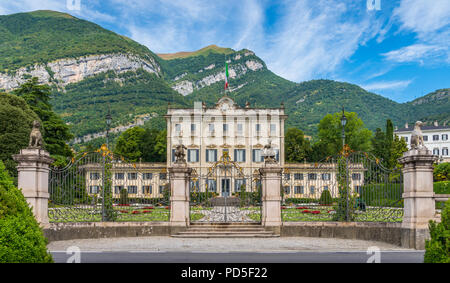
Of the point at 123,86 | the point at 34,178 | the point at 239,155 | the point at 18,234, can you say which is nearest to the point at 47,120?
the point at 239,155

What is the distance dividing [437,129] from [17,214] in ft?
342

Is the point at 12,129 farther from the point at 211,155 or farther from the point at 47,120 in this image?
the point at 211,155

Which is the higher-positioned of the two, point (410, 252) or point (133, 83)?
point (133, 83)

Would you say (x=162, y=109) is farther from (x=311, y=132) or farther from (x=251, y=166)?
(x=251, y=166)

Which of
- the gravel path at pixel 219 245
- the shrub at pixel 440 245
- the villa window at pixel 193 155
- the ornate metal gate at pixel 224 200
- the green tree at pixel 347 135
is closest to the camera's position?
the shrub at pixel 440 245

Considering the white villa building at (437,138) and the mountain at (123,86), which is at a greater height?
the mountain at (123,86)

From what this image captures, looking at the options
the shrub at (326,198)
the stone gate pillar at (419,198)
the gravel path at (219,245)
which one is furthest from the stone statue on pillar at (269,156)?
the stone gate pillar at (419,198)

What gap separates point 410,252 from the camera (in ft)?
37.1

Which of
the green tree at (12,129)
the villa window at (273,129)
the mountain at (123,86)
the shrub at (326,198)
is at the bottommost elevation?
the shrub at (326,198)

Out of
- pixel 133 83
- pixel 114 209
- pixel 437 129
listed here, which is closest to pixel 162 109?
pixel 133 83

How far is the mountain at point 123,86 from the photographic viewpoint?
115m

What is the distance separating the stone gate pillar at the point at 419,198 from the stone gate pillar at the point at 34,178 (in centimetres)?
1169

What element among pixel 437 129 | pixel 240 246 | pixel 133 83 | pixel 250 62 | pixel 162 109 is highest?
pixel 250 62

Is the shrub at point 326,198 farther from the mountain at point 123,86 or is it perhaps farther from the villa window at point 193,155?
the mountain at point 123,86
